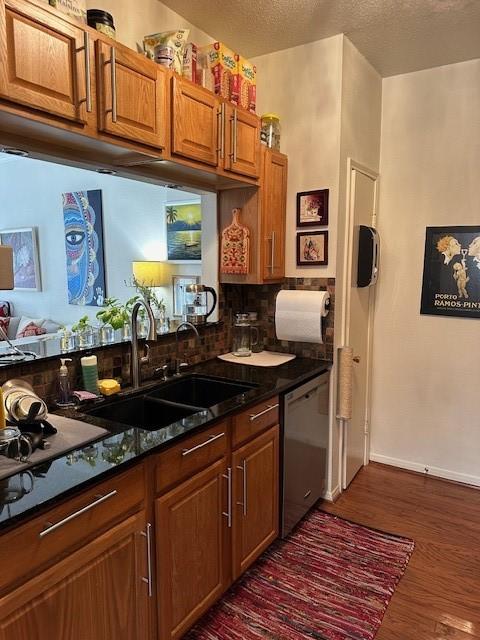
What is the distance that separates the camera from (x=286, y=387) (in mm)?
2223

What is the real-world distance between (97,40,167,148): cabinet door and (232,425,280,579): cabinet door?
137 centimetres

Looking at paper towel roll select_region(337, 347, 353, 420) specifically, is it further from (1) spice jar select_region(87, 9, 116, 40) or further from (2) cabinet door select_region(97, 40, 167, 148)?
(1) spice jar select_region(87, 9, 116, 40)

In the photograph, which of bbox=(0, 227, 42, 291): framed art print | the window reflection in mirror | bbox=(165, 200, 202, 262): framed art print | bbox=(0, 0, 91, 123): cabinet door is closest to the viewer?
bbox=(0, 0, 91, 123): cabinet door

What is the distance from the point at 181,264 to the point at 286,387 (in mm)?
1899

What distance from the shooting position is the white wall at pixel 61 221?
3971 mm

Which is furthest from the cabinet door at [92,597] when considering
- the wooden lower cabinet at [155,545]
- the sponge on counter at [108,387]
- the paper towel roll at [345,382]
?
the paper towel roll at [345,382]

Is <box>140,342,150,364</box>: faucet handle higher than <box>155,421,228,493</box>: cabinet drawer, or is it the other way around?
<box>140,342,150,364</box>: faucet handle

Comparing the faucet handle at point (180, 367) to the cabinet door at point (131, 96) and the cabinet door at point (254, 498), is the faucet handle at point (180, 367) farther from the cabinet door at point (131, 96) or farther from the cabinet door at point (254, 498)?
the cabinet door at point (131, 96)

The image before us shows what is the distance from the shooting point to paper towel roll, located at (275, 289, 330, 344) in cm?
262

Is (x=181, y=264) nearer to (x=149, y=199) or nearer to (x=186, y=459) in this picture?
(x=149, y=199)

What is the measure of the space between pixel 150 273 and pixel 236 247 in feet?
4.33

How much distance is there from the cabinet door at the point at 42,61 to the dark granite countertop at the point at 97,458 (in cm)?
107

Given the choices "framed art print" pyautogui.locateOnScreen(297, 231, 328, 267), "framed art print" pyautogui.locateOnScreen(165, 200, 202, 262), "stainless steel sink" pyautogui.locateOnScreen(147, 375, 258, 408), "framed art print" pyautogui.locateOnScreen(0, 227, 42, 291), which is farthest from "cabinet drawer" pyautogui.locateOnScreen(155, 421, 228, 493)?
"framed art print" pyautogui.locateOnScreen(0, 227, 42, 291)

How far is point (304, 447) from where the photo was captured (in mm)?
2479
